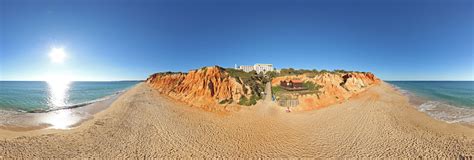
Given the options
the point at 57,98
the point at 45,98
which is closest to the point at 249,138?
the point at 57,98

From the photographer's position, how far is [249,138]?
41.5ft

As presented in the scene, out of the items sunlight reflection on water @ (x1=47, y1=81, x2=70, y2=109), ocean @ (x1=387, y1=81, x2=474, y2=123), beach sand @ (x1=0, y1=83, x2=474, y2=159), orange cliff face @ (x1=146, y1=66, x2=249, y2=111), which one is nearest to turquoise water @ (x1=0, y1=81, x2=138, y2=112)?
sunlight reflection on water @ (x1=47, y1=81, x2=70, y2=109)

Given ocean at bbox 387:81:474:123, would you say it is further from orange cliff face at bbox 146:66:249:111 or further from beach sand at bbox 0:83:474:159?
orange cliff face at bbox 146:66:249:111

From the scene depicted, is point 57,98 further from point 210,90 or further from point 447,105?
point 447,105

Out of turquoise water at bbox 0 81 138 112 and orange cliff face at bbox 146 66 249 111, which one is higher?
orange cliff face at bbox 146 66 249 111

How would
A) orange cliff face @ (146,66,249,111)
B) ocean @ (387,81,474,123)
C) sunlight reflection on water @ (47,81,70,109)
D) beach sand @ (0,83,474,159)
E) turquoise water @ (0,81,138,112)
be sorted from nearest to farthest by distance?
1. beach sand @ (0,83,474,159)
2. ocean @ (387,81,474,123)
3. orange cliff face @ (146,66,249,111)
4. turquoise water @ (0,81,138,112)
5. sunlight reflection on water @ (47,81,70,109)

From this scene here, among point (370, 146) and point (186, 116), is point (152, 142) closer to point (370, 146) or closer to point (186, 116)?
point (186, 116)

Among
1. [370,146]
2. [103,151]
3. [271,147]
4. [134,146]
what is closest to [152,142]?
[134,146]

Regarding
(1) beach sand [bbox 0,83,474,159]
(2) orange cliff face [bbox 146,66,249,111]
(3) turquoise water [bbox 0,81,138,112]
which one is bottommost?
(1) beach sand [bbox 0,83,474,159]

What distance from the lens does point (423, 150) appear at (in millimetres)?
10906

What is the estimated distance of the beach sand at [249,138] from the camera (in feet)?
34.2

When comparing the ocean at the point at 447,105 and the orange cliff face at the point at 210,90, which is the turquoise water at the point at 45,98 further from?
the ocean at the point at 447,105

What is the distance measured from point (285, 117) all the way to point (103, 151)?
43.2 feet

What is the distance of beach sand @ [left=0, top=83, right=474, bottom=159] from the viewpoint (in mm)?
10438
